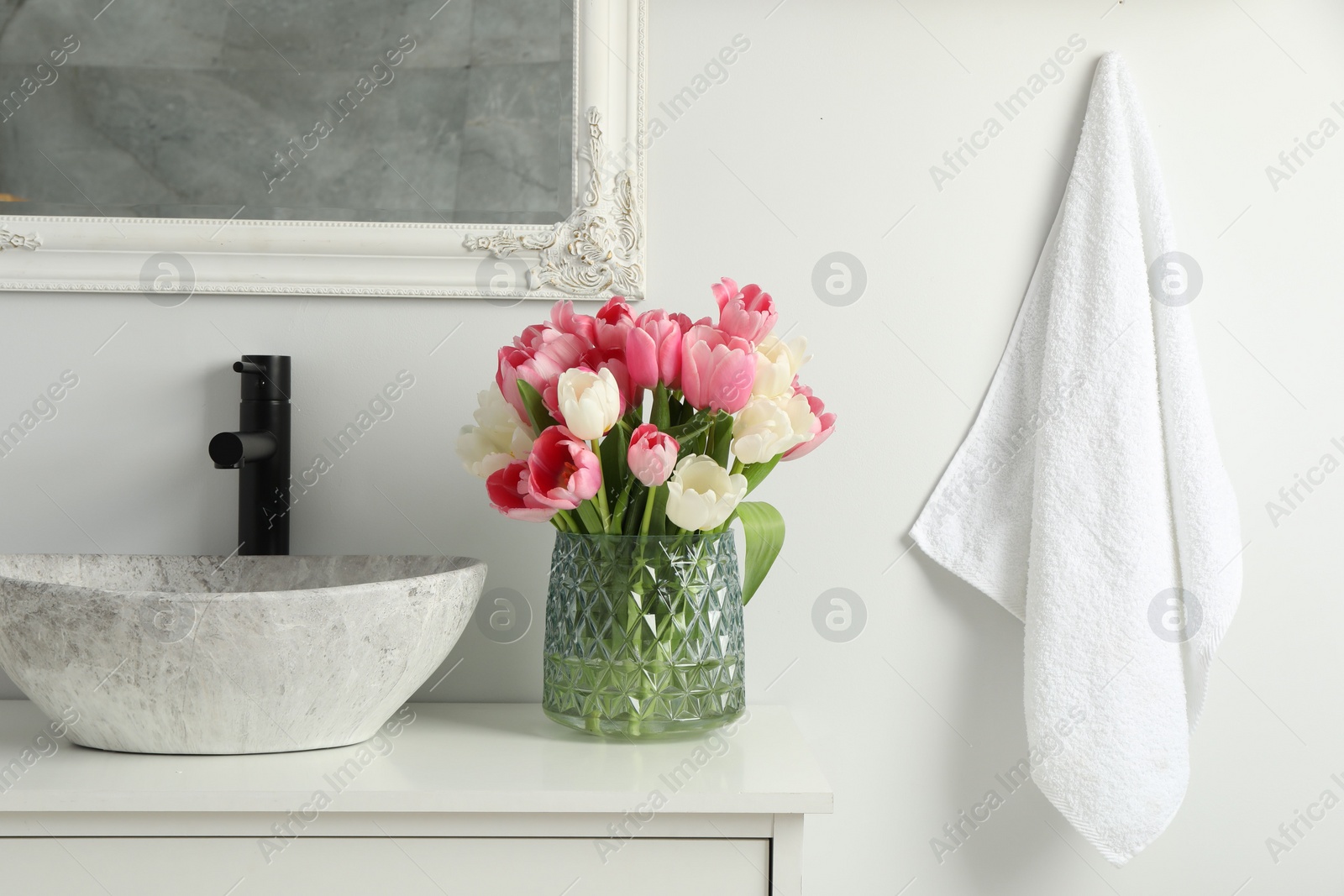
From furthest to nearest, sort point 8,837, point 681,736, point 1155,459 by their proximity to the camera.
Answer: point 1155,459, point 681,736, point 8,837

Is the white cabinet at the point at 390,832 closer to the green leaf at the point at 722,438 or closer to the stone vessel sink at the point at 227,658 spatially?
the stone vessel sink at the point at 227,658

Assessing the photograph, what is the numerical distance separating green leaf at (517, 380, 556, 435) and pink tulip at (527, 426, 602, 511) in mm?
31

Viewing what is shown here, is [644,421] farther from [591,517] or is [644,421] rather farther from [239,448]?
[239,448]

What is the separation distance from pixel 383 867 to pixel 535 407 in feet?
1.08

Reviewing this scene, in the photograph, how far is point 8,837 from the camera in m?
0.60

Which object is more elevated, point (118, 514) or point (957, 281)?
point (957, 281)

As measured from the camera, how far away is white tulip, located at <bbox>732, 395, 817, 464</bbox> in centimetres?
66

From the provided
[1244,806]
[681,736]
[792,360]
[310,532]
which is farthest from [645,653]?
[1244,806]

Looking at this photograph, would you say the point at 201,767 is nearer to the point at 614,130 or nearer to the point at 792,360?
the point at 792,360

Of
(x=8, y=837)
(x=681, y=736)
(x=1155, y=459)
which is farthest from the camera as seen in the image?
(x=1155, y=459)

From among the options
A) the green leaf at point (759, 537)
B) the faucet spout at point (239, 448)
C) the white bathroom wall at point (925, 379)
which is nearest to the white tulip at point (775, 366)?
the green leaf at point (759, 537)

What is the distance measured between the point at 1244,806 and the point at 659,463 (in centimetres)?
71

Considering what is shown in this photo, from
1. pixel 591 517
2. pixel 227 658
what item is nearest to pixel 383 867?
pixel 227 658

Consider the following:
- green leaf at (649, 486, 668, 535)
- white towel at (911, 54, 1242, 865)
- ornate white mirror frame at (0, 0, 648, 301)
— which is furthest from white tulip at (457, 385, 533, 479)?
white towel at (911, 54, 1242, 865)
